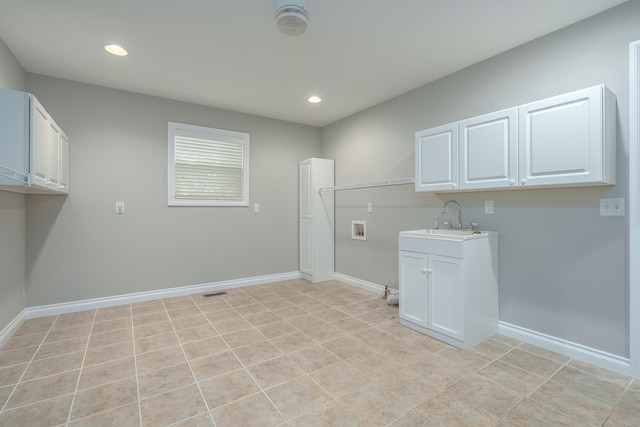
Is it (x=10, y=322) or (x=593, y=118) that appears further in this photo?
(x=10, y=322)

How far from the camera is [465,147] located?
2.76m

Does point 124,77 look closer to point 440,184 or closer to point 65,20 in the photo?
point 65,20

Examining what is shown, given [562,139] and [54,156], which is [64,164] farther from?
[562,139]

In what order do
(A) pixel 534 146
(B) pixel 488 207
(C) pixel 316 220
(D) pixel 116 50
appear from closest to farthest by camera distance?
(A) pixel 534 146 → (D) pixel 116 50 → (B) pixel 488 207 → (C) pixel 316 220

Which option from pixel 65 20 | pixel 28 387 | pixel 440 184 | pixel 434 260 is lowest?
pixel 28 387

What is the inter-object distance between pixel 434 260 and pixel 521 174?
1001 millimetres

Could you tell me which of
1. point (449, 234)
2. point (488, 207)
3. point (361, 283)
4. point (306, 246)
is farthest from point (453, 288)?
point (306, 246)

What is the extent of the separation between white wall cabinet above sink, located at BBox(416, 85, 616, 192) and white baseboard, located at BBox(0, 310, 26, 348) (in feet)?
13.8

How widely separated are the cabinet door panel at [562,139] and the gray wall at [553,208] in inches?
11.9

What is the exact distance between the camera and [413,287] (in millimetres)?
2926

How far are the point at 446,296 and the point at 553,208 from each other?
1.15 meters

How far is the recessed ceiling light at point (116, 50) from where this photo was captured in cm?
271

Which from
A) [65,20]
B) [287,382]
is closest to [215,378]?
[287,382]

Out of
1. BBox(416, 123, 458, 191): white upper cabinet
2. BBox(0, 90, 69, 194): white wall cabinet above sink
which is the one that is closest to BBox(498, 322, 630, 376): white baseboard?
BBox(416, 123, 458, 191): white upper cabinet
